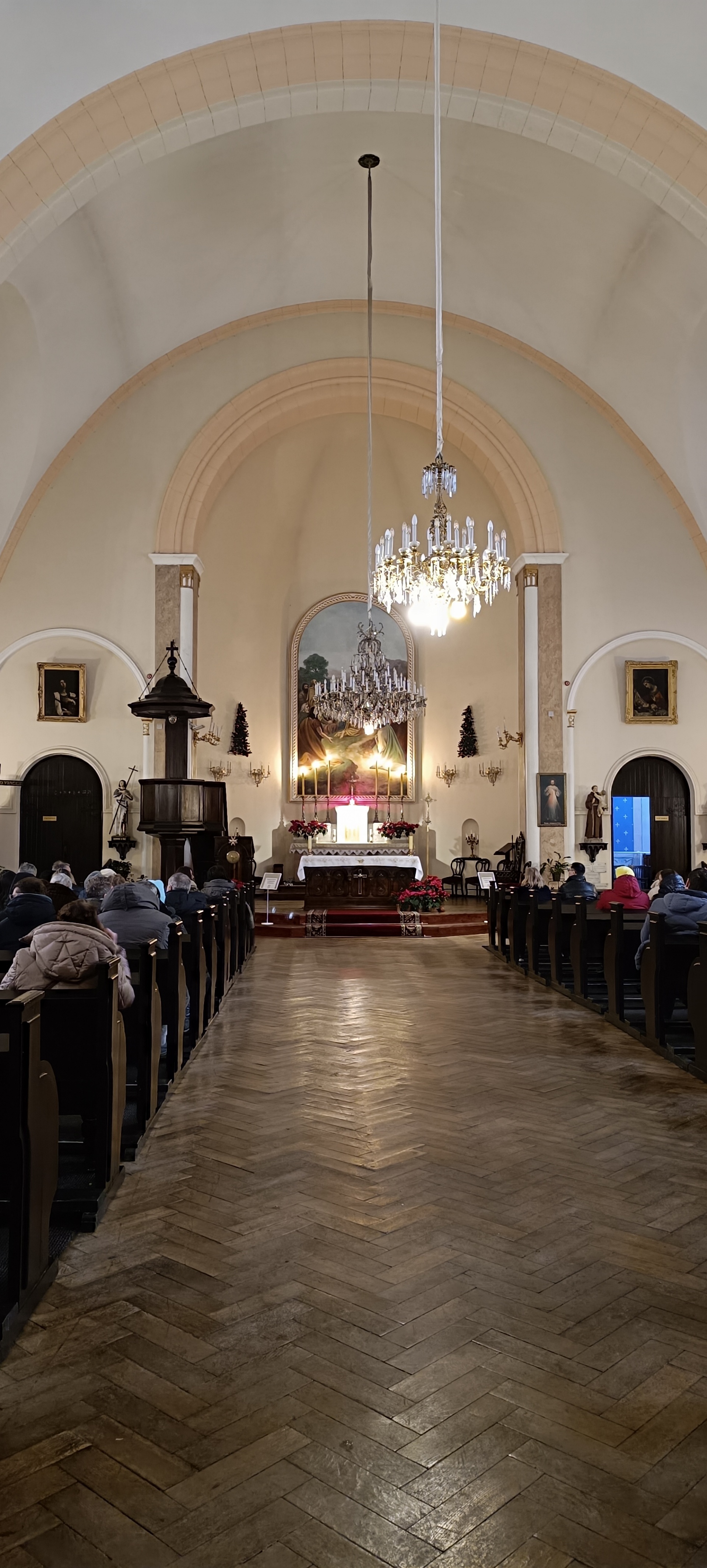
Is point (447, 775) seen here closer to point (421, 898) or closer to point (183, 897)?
point (421, 898)

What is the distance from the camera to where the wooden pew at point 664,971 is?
6109mm

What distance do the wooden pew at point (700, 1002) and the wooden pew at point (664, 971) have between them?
1.21ft

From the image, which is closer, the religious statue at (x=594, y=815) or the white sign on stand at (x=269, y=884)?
the white sign on stand at (x=269, y=884)

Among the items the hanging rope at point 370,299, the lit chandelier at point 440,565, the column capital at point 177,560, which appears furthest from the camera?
the column capital at point 177,560

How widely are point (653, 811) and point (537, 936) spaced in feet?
24.7

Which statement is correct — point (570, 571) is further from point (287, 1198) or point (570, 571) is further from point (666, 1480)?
point (666, 1480)

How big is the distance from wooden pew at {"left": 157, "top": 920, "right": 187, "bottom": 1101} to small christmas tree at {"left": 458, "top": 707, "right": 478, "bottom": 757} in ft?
42.5

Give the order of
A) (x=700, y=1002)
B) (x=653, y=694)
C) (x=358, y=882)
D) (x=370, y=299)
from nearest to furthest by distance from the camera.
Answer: (x=700, y=1002), (x=358, y=882), (x=370, y=299), (x=653, y=694)

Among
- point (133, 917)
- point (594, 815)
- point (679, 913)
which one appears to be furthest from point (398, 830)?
point (133, 917)

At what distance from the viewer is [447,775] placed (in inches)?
729

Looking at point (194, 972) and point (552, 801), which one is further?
point (552, 801)

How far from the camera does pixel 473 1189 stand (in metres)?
3.79

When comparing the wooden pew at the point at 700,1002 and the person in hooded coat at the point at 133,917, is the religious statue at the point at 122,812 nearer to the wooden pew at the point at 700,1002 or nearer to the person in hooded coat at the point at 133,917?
the person in hooded coat at the point at 133,917

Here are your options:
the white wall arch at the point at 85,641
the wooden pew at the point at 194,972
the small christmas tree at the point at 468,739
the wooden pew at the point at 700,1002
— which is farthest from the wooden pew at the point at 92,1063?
the small christmas tree at the point at 468,739
